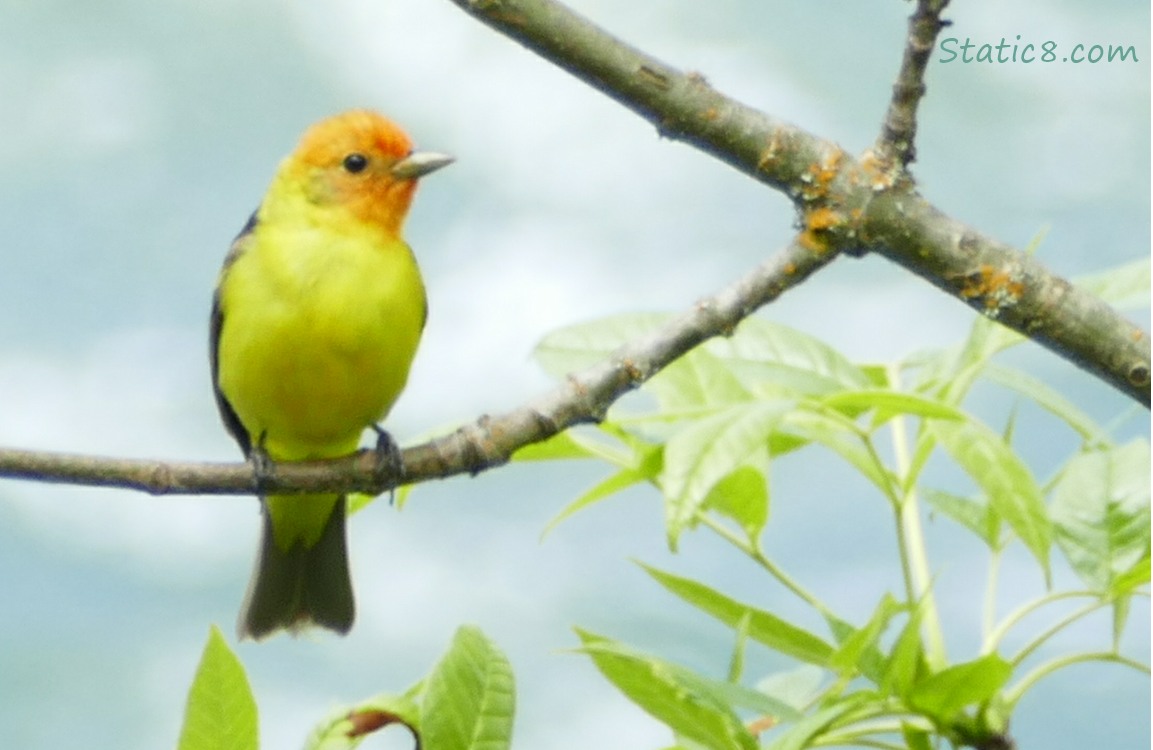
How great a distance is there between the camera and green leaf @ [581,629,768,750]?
1.43 meters

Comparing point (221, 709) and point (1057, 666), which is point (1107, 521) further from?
point (221, 709)

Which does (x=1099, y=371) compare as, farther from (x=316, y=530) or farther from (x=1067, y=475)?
(x=316, y=530)

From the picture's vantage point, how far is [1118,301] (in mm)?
1766

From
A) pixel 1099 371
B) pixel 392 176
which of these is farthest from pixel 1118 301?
pixel 392 176

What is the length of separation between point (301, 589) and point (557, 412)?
1.53 m

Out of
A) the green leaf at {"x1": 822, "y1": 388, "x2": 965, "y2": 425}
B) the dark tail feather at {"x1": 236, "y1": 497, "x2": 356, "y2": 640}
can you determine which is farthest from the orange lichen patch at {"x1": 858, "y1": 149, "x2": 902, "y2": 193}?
the dark tail feather at {"x1": 236, "y1": 497, "x2": 356, "y2": 640}

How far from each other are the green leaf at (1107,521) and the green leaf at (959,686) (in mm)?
210

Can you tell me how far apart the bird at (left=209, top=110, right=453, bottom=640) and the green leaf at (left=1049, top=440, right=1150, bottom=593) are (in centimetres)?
96

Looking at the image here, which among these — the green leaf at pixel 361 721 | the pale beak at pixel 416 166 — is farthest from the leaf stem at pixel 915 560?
the pale beak at pixel 416 166

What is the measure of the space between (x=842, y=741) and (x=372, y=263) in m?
1.28

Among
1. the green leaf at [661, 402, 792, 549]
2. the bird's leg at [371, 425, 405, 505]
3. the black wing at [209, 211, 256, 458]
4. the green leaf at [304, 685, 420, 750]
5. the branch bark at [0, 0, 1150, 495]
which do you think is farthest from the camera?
the black wing at [209, 211, 256, 458]

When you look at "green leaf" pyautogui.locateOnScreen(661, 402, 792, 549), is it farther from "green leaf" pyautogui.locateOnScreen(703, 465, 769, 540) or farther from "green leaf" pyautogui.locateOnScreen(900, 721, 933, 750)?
"green leaf" pyautogui.locateOnScreen(900, 721, 933, 750)

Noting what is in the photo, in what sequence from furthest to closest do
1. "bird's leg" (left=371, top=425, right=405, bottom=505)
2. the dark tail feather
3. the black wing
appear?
the dark tail feather → the black wing → "bird's leg" (left=371, top=425, right=405, bottom=505)

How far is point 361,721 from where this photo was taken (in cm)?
149
